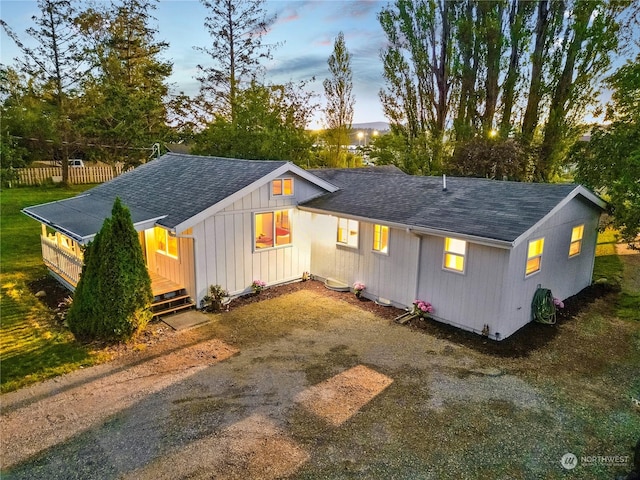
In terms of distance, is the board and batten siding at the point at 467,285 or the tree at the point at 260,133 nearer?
the board and batten siding at the point at 467,285

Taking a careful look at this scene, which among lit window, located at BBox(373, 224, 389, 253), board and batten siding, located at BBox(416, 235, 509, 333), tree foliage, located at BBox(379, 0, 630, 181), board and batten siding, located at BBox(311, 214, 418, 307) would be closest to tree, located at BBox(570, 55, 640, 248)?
board and batten siding, located at BBox(416, 235, 509, 333)

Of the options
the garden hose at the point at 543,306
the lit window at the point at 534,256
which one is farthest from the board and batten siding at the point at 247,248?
the garden hose at the point at 543,306

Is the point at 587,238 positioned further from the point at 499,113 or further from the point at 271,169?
the point at 499,113

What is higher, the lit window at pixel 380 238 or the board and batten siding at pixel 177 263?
the lit window at pixel 380 238

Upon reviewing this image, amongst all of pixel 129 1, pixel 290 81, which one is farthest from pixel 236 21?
pixel 129 1

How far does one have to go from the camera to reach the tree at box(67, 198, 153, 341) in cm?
789

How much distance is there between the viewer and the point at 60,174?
1151 inches

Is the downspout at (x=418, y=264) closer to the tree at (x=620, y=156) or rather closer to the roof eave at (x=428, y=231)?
the roof eave at (x=428, y=231)

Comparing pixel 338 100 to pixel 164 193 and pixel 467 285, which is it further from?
pixel 467 285

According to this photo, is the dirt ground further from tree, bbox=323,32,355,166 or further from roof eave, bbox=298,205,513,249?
tree, bbox=323,32,355,166

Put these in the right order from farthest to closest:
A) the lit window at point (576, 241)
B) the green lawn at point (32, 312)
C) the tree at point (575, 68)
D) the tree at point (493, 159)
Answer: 1. the tree at point (493, 159)
2. the tree at point (575, 68)
3. the lit window at point (576, 241)
4. the green lawn at point (32, 312)

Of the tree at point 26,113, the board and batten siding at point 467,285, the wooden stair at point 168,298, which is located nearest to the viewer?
the board and batten siding at point 467,285

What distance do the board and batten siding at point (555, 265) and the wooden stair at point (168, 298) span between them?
7.71 metres

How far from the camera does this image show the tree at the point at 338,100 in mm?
24234
